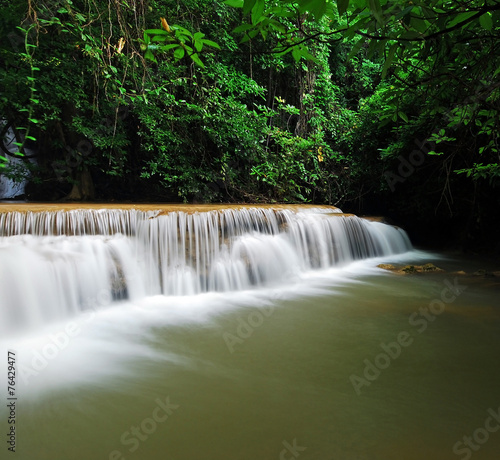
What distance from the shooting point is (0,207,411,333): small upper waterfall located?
11.3 ft

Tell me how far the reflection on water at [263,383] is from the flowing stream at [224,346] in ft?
0.04

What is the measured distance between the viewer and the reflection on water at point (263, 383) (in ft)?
5.30

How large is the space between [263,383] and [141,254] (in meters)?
2.94

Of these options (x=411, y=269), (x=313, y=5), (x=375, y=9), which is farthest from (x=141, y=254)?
(x=411, y=269)

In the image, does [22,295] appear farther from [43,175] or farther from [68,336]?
[43,175]

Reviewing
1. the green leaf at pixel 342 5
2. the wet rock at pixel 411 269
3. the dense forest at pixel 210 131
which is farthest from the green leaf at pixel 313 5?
the wet rock at pixel 411 269

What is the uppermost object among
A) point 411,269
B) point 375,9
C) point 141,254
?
point 375,9

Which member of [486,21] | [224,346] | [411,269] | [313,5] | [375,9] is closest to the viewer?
[375,9]

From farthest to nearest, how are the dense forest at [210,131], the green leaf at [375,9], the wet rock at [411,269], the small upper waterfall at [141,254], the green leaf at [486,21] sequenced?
1. the dense forest at [210,131]
2. the wet rock at [411,269]
3. the small upper waterfall at [141,254]
4. the green leaf at [486,21]
5. the green leaf at [375,9]

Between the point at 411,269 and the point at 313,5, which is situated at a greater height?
the point at 313,5

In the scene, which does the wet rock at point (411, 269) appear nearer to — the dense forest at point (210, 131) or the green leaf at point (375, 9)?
the dense forest at point (210, 131)

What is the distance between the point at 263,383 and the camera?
217cm

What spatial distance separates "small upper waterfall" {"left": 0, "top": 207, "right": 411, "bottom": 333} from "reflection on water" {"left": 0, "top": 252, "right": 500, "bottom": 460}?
0.42 meters

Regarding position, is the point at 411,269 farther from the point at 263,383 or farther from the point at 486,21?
the point at 486,21
